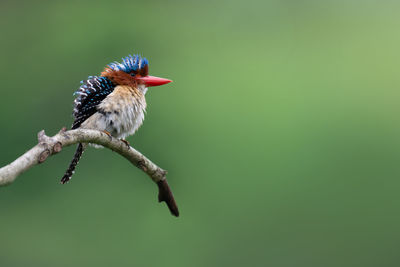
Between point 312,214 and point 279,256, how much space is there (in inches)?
27.1

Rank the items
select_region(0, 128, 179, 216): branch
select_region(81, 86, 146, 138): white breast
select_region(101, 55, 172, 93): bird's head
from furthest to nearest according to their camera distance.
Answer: select_region(101, 55, 172, 93): bird's head → select_region(81, 86, 146, 138): white breast → select_region(0, 128, 179, 216): branch

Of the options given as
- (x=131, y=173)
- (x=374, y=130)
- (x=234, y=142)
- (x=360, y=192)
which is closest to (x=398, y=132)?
(x=374, y=130)

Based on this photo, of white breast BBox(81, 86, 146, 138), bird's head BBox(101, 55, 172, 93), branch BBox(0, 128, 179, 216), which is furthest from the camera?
bird's head BBox(101, 55, 172, 93)

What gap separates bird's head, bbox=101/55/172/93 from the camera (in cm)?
337

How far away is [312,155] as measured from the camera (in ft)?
23.1

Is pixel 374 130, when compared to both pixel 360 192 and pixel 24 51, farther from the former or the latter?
pixel 24 51

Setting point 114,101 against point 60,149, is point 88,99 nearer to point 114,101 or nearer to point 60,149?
point 114,101

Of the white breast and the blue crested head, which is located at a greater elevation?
the blue crested head

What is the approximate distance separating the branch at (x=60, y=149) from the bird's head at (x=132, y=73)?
1017 millimetres

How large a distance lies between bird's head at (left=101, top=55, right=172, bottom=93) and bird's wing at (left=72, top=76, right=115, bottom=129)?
10 centimetres

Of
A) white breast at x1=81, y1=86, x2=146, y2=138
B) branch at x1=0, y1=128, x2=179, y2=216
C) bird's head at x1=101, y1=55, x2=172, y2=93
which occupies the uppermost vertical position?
bird's head at x1=101, y1=55, x2=172, y2=93

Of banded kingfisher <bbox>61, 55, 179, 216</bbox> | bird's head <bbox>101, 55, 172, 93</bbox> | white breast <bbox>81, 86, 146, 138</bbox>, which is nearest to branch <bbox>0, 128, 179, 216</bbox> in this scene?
banded kingfisher <bbox>61, 55, 179, 216</bbox>

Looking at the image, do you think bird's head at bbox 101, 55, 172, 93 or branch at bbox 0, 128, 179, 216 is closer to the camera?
branch at bbox 0, 128, 179, 216

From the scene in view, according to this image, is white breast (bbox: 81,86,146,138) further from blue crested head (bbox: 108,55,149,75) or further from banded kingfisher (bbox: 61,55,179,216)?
blue crested head (bbox: 108,55,149,75)
